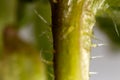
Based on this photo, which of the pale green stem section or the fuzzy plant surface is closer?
the fuzzy plant surface

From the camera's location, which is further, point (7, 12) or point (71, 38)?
point (7, 12)

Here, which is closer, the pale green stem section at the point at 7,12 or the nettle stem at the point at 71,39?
the nettle stem at the point at 71,39

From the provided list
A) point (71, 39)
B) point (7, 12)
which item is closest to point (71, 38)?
point (71, 39)

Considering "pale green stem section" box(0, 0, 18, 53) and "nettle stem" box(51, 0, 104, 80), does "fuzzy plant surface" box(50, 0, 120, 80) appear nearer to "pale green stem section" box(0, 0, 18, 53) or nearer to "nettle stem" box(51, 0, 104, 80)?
"nettle stem" box(51, 0, 104, 80)

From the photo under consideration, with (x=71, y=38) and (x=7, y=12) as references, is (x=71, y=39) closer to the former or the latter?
(x=71, y=38)

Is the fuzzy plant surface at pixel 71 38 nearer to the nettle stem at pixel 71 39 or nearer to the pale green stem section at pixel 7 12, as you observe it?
the nettle stem at pixel 71 39

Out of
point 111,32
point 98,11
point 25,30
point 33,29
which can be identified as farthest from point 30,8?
point 98,11


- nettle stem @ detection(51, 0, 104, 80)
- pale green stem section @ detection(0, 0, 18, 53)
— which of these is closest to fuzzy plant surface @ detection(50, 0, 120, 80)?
nettle stem @ detection(51, 0, 104, 80)

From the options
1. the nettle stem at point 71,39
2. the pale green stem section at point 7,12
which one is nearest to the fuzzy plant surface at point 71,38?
the nettle stem at point 71,39

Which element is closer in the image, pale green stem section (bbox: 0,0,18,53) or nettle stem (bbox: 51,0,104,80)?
nettle stem (bbox: 51,0,104,80)
